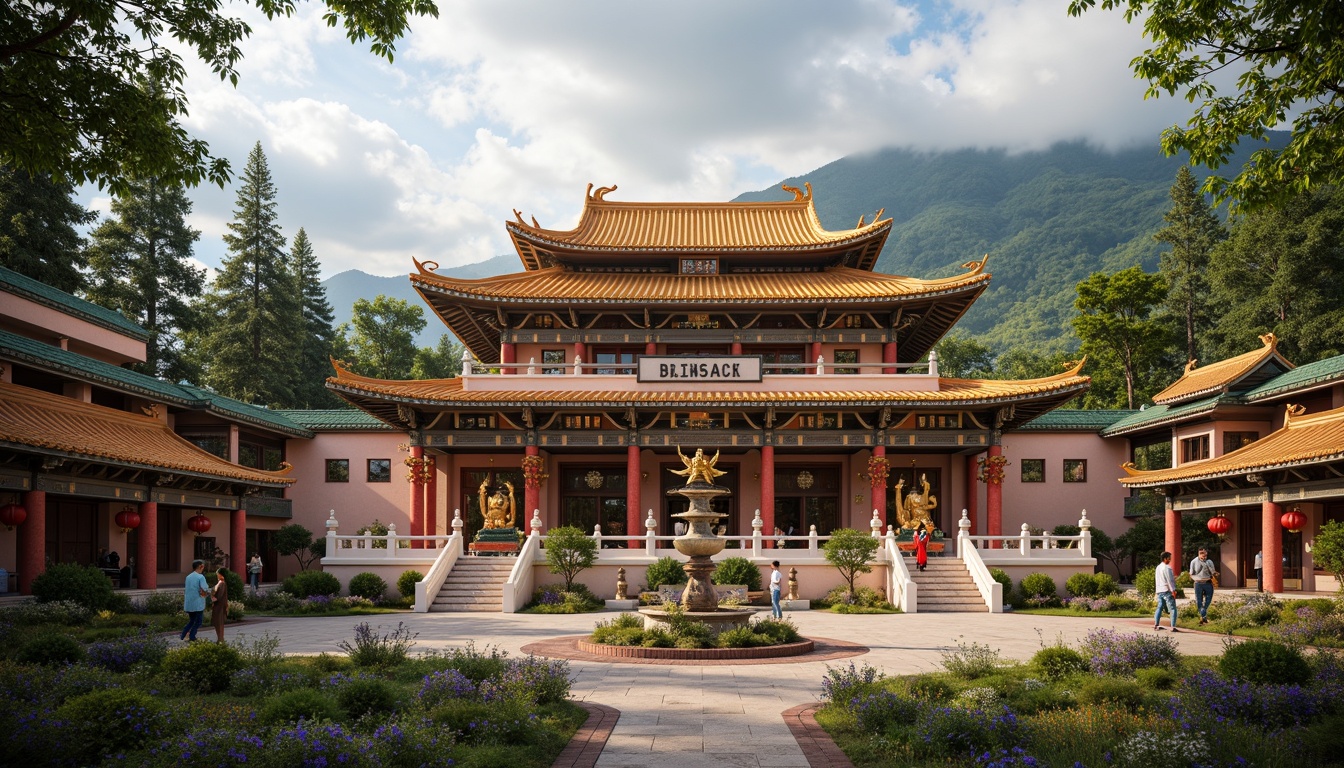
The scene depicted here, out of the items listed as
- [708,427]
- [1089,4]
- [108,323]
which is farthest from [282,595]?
[1089,4]

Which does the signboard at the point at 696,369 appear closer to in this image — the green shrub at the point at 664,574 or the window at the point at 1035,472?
the green shrub at the point at 664,574

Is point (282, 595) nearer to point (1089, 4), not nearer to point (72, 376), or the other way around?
point (72, 376)

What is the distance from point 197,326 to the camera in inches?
1836

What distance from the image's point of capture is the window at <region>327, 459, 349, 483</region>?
3484cm

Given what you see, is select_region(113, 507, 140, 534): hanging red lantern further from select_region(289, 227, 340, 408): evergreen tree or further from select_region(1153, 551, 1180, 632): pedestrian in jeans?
select_region(289, 227, 340, 408): evergreen tree

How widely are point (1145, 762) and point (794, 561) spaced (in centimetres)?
1926

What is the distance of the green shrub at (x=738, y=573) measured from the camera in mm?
25406

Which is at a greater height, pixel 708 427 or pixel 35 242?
pixel 35 242

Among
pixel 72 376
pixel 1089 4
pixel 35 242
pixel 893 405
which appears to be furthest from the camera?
pixel 35 242

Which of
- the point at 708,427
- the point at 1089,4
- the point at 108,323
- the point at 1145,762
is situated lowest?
the point at 1145,762

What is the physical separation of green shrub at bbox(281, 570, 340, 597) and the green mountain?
62.2 metres

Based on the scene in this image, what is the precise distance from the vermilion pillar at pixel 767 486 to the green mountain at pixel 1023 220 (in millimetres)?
51993

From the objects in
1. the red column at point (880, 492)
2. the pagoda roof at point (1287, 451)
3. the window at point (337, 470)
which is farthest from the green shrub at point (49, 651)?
the pagoda roof at point (1287, 451)

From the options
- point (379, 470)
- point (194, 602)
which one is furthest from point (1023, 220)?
point (194, 602)
